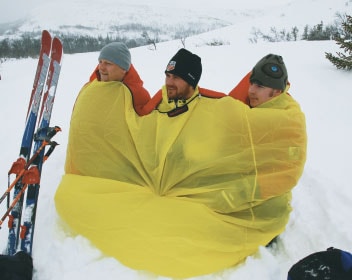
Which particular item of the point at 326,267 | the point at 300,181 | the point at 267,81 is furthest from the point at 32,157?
the point at 300,181

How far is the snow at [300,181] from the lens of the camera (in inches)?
75.4

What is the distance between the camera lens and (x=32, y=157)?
226cm

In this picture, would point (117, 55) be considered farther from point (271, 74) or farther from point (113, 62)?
point (271, 74)

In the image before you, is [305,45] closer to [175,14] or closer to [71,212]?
[71,212]

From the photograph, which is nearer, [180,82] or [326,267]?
[326,267]

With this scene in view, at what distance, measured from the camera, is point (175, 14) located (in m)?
188

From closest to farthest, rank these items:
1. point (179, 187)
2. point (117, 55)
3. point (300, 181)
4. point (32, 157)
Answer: point (179, 187) < point (32, 157) < point (117, 55) < point (300, 181)

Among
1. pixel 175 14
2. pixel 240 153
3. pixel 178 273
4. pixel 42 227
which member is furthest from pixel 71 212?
pixel 175 14

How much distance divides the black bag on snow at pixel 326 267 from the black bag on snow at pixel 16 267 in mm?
1459

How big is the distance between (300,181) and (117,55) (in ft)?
6.93

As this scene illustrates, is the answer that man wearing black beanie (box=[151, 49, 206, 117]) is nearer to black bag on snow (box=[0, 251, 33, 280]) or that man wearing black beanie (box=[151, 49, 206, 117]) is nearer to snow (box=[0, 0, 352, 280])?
snow (box=[0, 0, 352, 280])

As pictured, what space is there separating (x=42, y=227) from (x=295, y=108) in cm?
205

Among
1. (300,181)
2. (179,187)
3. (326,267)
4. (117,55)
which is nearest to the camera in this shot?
(326,267)

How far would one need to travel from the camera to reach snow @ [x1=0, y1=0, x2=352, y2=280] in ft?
6.28
